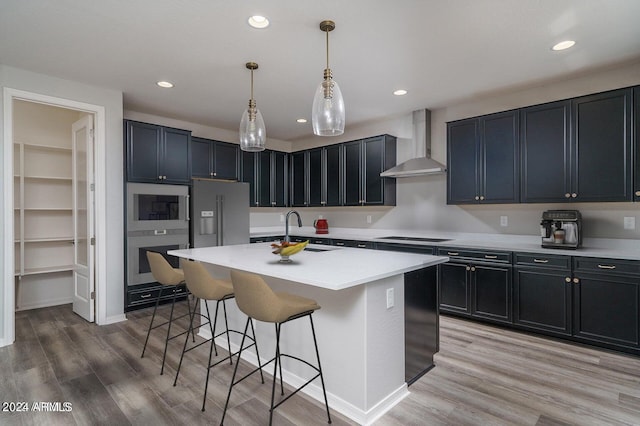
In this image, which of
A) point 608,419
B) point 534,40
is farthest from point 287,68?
point 608,419

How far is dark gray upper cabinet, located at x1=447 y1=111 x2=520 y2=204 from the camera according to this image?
3.60 meters

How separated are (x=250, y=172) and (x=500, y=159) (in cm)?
366

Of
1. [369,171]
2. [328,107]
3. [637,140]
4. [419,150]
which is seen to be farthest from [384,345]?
[369,171]

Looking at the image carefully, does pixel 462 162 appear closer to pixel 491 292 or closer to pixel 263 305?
pixel 491 292

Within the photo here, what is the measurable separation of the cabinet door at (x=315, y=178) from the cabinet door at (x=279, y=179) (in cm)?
51

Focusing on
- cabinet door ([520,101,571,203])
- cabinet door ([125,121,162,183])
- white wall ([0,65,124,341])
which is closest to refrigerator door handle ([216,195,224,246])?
cabinet door ([125,121,162,183])

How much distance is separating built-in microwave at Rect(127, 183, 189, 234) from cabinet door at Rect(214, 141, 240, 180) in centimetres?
80

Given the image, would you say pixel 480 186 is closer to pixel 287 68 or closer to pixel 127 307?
pixel 287 68

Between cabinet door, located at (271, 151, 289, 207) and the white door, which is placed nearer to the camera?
the white door

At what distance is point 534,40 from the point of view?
263 centimetres

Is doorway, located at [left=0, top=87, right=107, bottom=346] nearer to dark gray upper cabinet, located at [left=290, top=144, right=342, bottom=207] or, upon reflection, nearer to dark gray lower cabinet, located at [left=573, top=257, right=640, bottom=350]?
dark gray upper cabinet, located at [left=290, top=144, right=342, bottom=207]

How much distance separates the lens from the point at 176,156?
4.33m

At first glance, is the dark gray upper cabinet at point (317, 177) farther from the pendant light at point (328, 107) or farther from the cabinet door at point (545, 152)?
the pendant light at point (328, 107)

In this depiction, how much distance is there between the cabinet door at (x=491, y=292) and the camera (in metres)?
3.40
